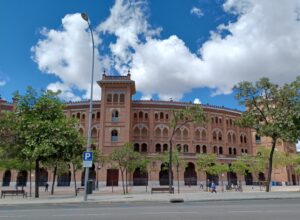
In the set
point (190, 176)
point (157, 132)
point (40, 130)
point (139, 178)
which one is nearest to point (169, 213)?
point (40, 130)

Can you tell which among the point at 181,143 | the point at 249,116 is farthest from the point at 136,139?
the point at 249,116

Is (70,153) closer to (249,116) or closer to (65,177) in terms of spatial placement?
(249,116)

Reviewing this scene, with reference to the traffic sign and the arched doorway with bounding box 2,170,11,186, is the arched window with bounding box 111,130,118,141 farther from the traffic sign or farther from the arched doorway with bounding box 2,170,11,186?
the traffic sign

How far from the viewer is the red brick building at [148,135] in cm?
5319

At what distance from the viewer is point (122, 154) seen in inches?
1320

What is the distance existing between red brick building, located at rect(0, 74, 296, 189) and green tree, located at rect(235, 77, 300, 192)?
77.6 ft

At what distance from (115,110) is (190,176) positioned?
19.3 metres

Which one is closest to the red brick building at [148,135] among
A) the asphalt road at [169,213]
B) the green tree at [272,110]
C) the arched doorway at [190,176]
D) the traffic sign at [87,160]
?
the arched doorway at [190,176]

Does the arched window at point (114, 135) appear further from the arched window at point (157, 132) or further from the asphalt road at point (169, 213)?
the asphalt road at point (169, 213)

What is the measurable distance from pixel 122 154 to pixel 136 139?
24.6 m

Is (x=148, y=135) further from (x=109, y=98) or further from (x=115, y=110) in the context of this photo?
(x=109, y=98)

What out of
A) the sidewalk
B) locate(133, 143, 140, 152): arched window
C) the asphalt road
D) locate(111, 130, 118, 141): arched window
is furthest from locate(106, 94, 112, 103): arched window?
the asphalt road

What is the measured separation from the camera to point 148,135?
58.5m

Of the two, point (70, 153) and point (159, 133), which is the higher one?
point (159, 133)
